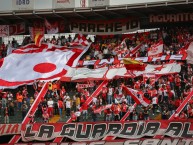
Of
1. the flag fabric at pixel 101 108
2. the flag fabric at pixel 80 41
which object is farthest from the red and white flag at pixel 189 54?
the flag fabric at pixel 80 41

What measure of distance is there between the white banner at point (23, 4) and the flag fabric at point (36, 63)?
2.27 meters

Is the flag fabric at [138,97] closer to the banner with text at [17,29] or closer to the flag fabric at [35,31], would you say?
the flag fabric at [35,31]

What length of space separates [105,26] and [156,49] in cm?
433

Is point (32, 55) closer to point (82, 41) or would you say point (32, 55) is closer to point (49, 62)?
point (49, 62)

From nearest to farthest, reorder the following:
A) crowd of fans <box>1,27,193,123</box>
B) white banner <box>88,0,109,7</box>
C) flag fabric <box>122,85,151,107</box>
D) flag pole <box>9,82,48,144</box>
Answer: flag pole <box>9,82,48,144</box>
flag fabric <box>122,85,151,107</box>
crowd of fans <box>1,27,193,123</box>
white banner <box>88,0,109,7</box>

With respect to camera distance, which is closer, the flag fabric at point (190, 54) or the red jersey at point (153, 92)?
the red jersey at point (153, 92)

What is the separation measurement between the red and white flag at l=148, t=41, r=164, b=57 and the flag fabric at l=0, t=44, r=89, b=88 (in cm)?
400

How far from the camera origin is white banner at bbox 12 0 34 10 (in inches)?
1368

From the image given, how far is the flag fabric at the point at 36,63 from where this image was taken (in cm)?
3058

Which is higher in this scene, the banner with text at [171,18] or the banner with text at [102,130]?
the banner with text at [171,18]

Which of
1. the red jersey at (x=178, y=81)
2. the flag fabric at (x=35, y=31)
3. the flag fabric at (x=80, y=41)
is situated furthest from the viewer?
the flag fabric at (x=35, y=31)

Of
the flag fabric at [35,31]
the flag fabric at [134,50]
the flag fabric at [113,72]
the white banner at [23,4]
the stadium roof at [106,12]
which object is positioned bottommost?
the flag fabric at [113,72]

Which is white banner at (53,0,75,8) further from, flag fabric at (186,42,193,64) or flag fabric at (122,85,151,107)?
flag fabric at (122,85,151,107)

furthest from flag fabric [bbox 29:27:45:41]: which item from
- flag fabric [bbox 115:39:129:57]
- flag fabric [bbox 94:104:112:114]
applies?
flag fabric [bbox 94:104:112:114]
